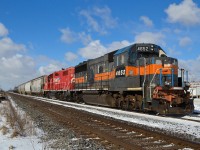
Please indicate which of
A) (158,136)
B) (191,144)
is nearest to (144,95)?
(158,136)

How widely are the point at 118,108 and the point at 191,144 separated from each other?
1318cm

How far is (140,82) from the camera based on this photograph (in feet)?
54.0

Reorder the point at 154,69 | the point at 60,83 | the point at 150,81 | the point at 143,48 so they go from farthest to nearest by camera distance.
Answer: the point at 60,83 → the point at 143,48 → the point at 150,81 → the point at 154,69

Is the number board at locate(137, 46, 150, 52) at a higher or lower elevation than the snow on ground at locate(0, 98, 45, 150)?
higher

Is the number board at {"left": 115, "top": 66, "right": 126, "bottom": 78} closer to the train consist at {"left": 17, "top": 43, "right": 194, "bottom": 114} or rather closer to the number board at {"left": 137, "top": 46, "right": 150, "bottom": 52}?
the train consist at {"left": 17, "top": 43, "right": 194, "bottom": 114}

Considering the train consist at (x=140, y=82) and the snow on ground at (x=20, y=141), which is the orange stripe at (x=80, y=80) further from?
the snow on ground at (x=20, y=141)

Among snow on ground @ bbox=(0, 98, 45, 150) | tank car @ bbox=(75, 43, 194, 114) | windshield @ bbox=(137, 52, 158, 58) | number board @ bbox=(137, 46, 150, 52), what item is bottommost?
snow on ground @ bbox=(0, 98, 45, 150)

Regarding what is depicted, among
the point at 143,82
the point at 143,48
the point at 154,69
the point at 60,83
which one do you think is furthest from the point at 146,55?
the point at 60,83

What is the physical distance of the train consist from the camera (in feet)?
48.5

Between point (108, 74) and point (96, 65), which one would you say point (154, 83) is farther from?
point (96, 65)

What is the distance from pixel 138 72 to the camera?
16750 mm

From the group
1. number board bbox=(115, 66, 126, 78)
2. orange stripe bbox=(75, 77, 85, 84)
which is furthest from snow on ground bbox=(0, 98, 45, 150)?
orange stripe bbox=(75, 77, 85, 84)

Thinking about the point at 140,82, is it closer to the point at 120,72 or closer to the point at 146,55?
the point at 146,55

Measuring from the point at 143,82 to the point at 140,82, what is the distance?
405mm
